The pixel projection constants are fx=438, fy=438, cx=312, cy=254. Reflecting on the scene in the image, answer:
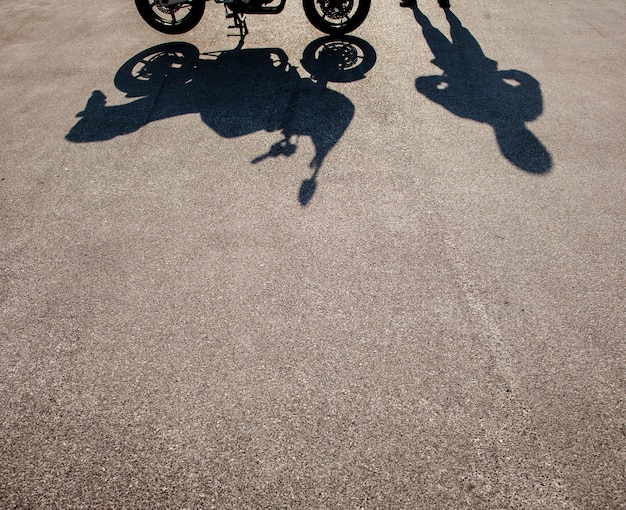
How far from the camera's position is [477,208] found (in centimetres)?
416

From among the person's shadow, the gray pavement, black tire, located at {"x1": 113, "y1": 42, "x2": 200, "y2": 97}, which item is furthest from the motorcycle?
the person's shadow

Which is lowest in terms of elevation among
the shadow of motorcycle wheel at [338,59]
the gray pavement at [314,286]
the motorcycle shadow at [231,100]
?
the gray pavement at [314,286]

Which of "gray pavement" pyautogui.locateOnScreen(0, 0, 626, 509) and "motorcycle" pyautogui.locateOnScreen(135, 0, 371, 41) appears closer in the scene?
"gray pavement" pyautogui.locateOnScreen(0, 0, 626, 509)

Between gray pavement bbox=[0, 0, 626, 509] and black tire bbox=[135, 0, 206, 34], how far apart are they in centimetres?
100

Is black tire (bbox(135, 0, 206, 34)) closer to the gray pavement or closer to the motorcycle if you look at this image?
the motorcycle

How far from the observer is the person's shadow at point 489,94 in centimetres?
484

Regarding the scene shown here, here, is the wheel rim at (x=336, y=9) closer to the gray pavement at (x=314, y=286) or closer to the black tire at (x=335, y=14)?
the black tire at (x=335, y=14)

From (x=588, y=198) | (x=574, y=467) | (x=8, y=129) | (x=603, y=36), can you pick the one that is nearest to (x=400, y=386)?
(x=574, y=467)

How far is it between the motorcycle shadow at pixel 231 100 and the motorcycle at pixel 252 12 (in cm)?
46

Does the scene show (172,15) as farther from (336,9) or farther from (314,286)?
(314,286)

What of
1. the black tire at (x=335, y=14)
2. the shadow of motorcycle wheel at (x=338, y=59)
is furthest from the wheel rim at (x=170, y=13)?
the shadow of motorcycle wheel at (x=338, y=59)

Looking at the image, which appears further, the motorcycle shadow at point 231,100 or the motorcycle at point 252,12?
the motorcycle at point 252,12

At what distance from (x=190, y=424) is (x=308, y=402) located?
757mm

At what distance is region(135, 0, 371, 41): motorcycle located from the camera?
21.4 ft
